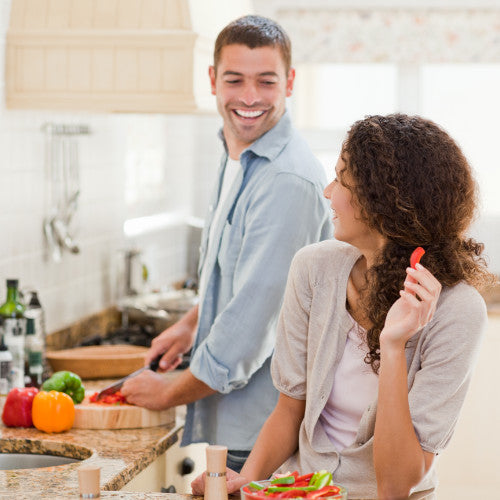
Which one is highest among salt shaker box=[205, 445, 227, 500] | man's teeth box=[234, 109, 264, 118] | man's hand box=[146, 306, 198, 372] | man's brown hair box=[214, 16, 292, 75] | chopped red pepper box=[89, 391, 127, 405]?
man's brown hair box=[214, 16, 292, 75]

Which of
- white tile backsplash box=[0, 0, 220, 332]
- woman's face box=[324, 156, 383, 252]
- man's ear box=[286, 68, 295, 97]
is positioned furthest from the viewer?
white tile backsplash box=[0, 0, 220, 332]

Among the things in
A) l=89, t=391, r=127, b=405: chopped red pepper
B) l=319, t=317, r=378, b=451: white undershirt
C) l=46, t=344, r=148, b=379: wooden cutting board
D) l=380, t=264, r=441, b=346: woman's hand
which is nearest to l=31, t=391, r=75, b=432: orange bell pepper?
l=89, t=391, r=127, b=405: chopped red pepper

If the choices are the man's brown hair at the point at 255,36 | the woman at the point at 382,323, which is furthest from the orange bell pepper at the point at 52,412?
the man's brown hair at the point at 255,36

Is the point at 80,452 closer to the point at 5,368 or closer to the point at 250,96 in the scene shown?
the point at 5,368

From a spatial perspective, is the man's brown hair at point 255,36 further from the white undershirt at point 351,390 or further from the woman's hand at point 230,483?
the woman's hand at point 230,483

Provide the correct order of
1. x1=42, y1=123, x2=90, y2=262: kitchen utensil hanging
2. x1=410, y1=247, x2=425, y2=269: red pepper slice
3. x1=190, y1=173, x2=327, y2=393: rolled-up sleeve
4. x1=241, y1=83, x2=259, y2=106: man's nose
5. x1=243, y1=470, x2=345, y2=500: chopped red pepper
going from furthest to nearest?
x1=42, y1=123, x2=90, y2=262: kitchen utensil hanging < x1=241, y1=83, x2=259, y2=106: man's nose < x1=190, y1=173, x2=327, y2=393: rolled-up sleeve < x1=410, y1=247, x2=425, y2=269: red pepper slice < x1=243, y1=470, x2=345, y2=500: chopped red pepper

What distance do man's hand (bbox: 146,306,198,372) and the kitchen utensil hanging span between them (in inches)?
30.5

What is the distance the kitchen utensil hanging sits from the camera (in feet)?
10.1

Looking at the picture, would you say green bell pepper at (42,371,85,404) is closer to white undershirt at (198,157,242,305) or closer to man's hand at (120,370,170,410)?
man's hand at (120,370,170,410)

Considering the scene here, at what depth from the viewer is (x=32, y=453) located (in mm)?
2186

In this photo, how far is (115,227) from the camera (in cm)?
378

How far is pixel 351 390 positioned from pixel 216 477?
38cm

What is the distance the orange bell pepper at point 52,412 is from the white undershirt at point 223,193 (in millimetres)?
407

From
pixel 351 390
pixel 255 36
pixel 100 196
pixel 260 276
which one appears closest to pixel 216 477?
pixel 351 390
